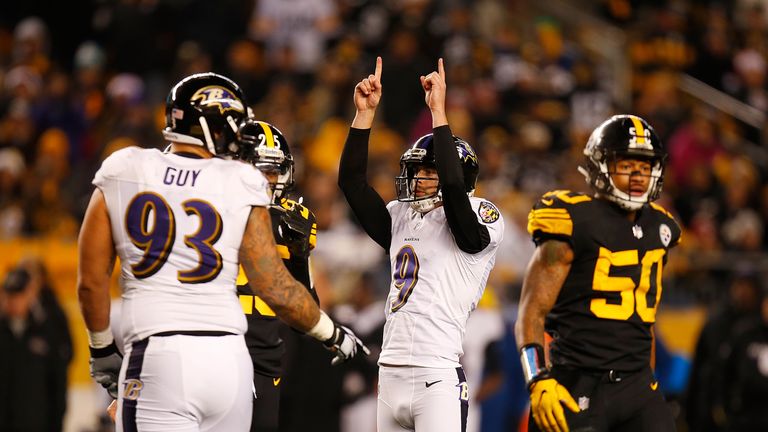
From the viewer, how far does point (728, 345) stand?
9977 mm

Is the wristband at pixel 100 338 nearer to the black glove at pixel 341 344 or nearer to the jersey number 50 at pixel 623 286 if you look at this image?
the black glove at pixel 341 344

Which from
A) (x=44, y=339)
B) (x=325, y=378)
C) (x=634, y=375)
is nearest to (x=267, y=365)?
(x=634, y=375)

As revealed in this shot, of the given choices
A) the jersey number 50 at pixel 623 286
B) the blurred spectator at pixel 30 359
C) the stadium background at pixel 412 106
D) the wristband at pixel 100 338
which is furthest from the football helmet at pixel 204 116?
the blurred spectator at pixel 30 359

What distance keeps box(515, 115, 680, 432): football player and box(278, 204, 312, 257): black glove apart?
3.44 ft

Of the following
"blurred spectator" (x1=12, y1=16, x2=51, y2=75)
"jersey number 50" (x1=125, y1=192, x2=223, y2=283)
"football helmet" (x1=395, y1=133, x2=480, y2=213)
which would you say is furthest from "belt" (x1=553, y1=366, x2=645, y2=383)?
"blurred spectator" (x1=12, y1=16, x2=51, y2=75)

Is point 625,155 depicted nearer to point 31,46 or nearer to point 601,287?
point 601,287

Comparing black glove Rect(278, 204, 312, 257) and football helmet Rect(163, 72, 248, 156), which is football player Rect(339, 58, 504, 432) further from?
football helmet Rect(163, 72, 248, 156)

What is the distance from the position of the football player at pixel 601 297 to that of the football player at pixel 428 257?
318mm

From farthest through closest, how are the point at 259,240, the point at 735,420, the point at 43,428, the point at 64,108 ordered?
1. the point at 64,108
2. the point at 735,420
3. the point at 43,428
4. the point at 259,240

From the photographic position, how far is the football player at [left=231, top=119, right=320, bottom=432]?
5629 mm

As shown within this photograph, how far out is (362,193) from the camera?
5.75m

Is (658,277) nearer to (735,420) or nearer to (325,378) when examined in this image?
(325,378)

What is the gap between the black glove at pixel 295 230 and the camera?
5.65m

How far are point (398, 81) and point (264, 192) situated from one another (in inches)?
341
